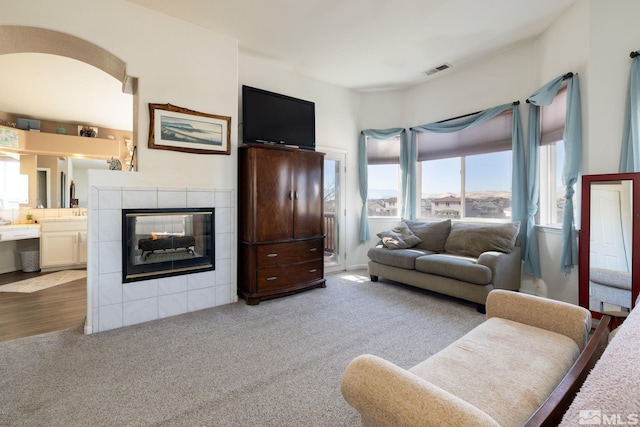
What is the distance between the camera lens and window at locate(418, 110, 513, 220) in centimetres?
400

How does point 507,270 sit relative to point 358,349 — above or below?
above

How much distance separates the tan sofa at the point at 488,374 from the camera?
2.76 ft

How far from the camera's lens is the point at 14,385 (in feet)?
6.14

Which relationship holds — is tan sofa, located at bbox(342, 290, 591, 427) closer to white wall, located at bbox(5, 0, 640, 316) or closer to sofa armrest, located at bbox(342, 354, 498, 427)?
sofa armrest, located at bbox(342, 354, 498, 427)

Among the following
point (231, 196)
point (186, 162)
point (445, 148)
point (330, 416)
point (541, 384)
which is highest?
point (445, 148)

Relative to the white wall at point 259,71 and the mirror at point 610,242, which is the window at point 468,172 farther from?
the mirror at point 610,242

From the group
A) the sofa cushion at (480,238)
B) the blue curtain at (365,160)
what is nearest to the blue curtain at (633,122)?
the sofa cushion at (480,238)

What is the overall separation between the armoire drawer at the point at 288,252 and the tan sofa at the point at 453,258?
95 cm

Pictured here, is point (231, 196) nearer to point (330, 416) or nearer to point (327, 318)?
point (327, 318)

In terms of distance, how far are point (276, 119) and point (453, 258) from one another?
2.83 metres

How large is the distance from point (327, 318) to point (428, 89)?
3.93 meters

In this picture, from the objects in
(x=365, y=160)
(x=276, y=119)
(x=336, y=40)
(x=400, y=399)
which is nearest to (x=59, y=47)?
(x=276, y=119)

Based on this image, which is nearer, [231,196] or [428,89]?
[231,196]

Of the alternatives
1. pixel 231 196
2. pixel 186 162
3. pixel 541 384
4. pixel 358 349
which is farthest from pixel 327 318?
pixel 186 162
